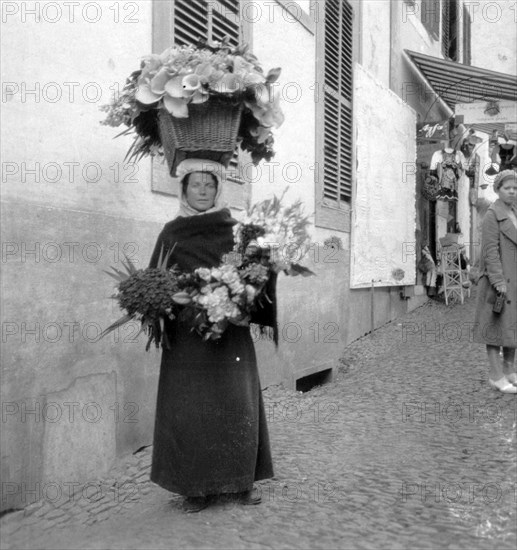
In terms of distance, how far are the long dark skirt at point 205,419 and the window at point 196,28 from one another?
138 centimetres

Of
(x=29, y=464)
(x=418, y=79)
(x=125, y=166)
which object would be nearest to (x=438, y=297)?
(x=418, y=79)

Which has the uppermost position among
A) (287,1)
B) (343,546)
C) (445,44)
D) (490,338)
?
(445,44)

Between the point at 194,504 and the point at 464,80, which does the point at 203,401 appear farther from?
the point at 464,80

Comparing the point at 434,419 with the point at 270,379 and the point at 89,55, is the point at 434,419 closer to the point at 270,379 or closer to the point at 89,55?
the point at 270,379

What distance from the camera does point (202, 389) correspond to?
12.4ft

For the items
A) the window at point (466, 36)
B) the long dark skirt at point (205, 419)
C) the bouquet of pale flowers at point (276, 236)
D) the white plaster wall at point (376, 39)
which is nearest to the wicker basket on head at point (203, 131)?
the bouquet of pale flowers at point (276, 236)

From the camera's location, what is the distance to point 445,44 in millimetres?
15648

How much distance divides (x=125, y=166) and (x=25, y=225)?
1.04 m

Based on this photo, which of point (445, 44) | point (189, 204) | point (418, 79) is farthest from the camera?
Result: point (445, 44)

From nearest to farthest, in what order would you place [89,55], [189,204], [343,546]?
[343,546]
[189,204]
[89,55]

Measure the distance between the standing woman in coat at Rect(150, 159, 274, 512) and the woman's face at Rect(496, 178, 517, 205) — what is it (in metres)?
3.24

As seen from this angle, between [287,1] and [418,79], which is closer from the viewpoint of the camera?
[287,1]

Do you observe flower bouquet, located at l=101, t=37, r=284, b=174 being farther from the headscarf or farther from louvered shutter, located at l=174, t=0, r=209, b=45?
louvered shutter, located at l=174, t=0, r=209, b=45

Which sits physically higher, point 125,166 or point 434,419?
point 125,166
